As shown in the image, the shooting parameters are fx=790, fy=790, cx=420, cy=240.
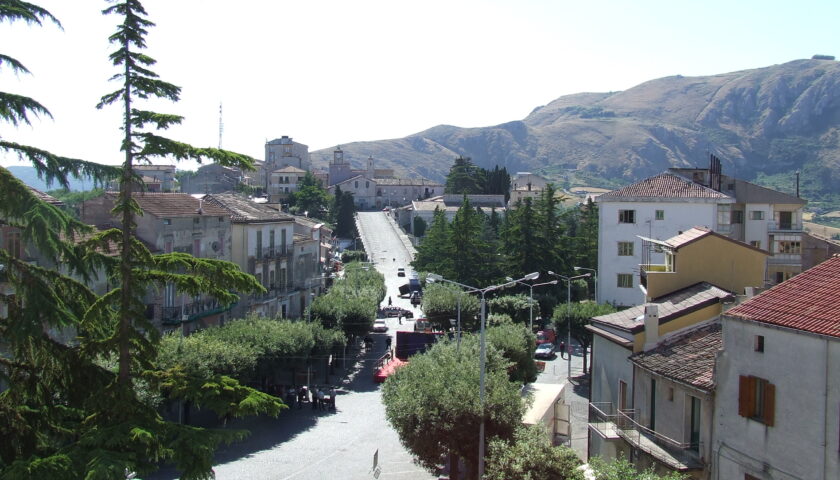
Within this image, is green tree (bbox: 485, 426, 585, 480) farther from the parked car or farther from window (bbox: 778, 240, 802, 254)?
window (bbox: 778, 240, 802, 254)

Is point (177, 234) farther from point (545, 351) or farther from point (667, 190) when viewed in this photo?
point (667, 190)

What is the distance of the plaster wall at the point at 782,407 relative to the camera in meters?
13.1

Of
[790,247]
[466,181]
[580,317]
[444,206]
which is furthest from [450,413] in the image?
[466,181]

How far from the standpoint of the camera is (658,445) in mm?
18203

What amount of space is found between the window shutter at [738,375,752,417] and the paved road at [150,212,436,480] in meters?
13.8

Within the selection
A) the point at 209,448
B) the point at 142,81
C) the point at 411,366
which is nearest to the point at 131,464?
the point at 209,448

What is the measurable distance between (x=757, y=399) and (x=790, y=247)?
37.8m

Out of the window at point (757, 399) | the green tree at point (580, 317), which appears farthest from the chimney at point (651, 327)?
the green tree at point (580, 317)

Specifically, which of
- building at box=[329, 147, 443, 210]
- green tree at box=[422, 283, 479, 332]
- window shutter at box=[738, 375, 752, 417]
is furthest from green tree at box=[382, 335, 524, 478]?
building at box=[329, 147, 443, 210]

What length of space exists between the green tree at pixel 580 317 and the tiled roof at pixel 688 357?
24.4 meters

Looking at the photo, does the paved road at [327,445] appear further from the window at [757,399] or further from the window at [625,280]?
the window at [625,280]

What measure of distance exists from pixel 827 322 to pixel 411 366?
14962mm

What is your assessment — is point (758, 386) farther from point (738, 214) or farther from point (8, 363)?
point (738, 214)

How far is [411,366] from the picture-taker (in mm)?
26281
